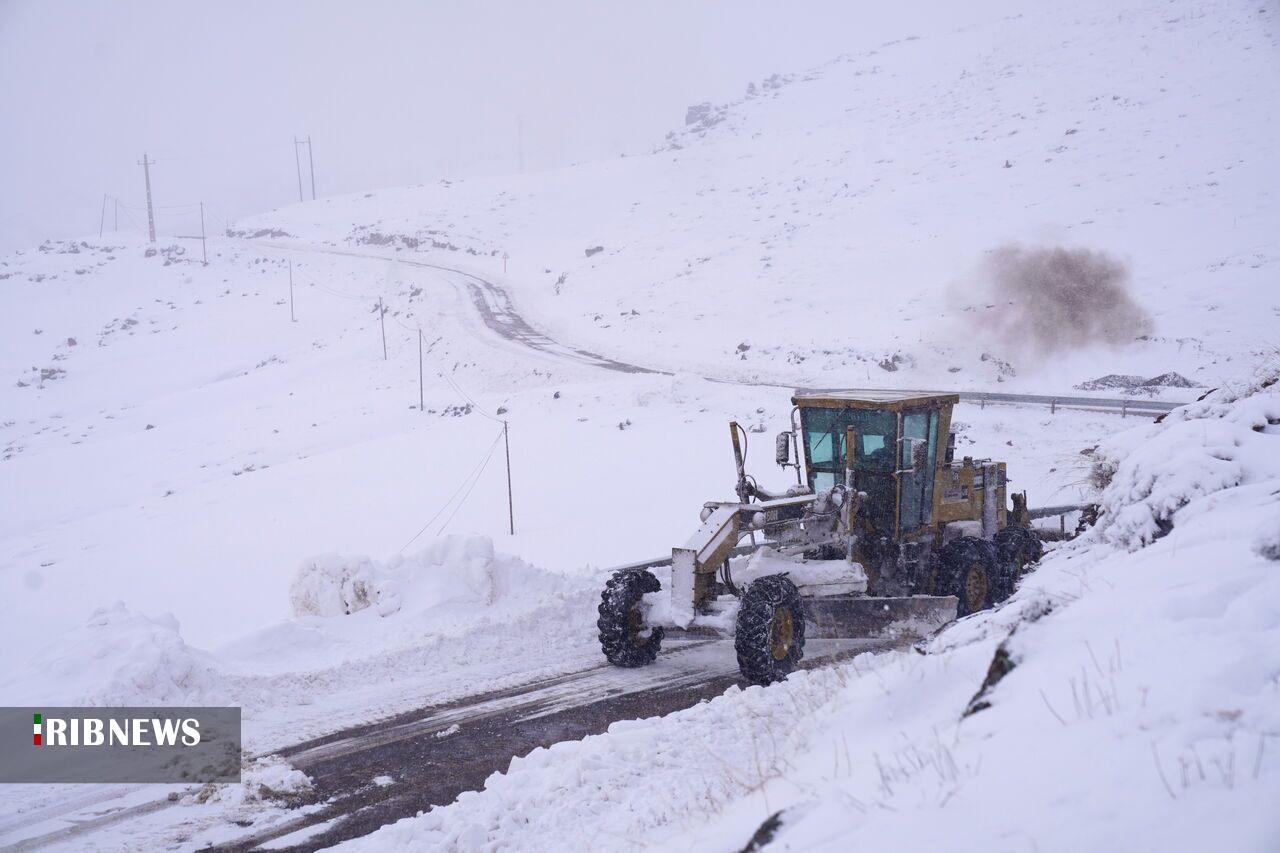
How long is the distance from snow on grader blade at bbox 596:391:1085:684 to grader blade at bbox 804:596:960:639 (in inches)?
0.6

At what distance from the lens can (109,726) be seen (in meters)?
7.59

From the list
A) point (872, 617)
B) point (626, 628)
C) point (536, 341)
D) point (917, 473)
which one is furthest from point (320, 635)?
point (536, 341)

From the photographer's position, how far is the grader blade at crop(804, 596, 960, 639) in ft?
30.1

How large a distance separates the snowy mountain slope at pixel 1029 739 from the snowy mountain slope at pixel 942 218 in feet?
79.2

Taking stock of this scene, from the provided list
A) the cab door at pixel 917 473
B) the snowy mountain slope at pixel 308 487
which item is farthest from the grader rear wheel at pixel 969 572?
the snowy mountain slope at pixel 308 487

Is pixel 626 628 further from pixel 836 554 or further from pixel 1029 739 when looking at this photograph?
pixel 1029 739

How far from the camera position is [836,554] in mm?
10195

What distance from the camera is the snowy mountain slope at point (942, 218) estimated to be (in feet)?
101

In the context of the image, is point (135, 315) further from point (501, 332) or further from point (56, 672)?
point (56, 672)

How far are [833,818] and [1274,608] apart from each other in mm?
2235

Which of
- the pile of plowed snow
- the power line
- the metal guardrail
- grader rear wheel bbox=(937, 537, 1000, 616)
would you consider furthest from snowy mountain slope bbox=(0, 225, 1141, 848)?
grader rear wheel bbox=(937, 537, 1000, 616)

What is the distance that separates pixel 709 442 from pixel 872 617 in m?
14.5

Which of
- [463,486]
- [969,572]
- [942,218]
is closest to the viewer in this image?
[969,572]

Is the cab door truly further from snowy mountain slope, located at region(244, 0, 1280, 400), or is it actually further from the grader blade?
snowy mountain slope, located at region(244, 0, 1280, 400)
